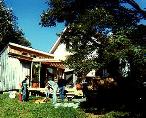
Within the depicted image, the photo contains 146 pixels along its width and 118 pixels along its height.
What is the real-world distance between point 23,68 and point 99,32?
49.6 ft

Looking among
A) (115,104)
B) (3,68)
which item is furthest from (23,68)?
(115,104)

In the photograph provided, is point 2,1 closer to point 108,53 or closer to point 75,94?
point 75,94

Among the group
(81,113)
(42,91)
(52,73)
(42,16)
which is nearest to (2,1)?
(52,73)

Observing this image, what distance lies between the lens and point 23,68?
3209cm

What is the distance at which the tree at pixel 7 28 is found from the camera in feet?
180

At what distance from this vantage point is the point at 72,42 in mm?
19375

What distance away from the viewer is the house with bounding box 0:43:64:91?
3111 cm

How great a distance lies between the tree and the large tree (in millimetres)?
34804

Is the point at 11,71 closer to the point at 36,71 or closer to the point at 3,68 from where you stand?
the point at 3,68

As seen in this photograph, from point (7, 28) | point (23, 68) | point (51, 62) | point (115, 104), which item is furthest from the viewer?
point (7, 28)

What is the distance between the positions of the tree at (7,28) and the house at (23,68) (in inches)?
730

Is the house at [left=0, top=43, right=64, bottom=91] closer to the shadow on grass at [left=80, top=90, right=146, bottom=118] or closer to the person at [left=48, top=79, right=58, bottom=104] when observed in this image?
the person at [left=48, top=79, right=58, bottom=104]

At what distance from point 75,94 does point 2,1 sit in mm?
36252

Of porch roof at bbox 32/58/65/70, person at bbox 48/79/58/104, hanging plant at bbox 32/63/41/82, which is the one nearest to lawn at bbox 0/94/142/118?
person at bbox 48/79/58/104
